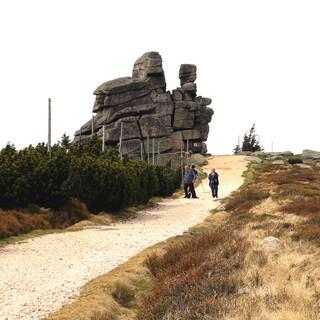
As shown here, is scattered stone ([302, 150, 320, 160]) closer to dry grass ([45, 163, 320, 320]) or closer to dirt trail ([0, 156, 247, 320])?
dirt trail ([0, 156, 247, 320])

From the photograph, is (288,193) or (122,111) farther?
(122,111)

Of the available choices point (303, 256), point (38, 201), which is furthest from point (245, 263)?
point (38, 201)

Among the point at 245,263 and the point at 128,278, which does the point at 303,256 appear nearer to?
the point at 245,263

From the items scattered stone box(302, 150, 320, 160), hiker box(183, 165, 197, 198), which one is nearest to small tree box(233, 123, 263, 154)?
scattered stone box(302, 150, 320, 160)

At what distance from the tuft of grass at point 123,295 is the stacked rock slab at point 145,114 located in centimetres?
6829

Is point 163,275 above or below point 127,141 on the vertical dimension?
below

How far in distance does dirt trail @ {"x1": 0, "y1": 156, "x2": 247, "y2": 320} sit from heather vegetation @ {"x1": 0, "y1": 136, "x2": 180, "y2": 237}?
64.2 inches

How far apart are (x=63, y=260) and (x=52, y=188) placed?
8.97 meters

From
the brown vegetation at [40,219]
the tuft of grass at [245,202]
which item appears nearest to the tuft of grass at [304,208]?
the tuft of grass at [245,202]

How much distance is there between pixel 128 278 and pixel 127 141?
233ft

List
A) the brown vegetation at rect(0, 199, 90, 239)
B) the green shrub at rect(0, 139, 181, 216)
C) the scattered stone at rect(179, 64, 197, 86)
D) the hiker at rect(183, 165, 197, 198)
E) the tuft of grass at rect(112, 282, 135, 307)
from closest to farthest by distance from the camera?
the tuft of grass at rect(112, 282, 135, 307)
the brown vegetation at rect(0, 199, 90, 239)
the green shrub at rect(0, 139, 181, 216)
the hiker at rect(183, 165, 197, 198)
the scattered stone at rect(179, 64, 197, 86)

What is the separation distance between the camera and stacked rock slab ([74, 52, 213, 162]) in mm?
82875

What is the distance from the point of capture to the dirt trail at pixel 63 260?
9812 mm

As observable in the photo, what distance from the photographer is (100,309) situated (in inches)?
352
